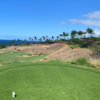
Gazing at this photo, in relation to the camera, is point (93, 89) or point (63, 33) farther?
point (63, 33)

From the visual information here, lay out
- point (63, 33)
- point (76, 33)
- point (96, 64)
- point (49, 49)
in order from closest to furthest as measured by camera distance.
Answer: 1. point (96, 64)
2. point (49, 49)
3. point (76, 33)
4. point (63, 33)

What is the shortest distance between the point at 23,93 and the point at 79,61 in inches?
311

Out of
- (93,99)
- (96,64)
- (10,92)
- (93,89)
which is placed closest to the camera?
(93,99)

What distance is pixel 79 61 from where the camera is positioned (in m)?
11.5

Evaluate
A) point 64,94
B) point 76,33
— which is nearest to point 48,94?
point 64,94

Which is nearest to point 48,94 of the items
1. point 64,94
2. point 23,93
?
point 64,94

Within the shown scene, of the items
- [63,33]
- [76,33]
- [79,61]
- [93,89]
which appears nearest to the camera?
[93,89]

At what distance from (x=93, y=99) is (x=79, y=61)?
7.34 m

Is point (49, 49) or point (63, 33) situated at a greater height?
point (63, 33)

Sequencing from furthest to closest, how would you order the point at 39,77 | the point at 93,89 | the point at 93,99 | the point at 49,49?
1. the point at 49,49
2. the point at 39,77
3. the point at 93,89
4. the point at 93,99

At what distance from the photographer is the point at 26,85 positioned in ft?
17.2

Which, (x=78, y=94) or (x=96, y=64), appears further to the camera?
(x=96, y=64)

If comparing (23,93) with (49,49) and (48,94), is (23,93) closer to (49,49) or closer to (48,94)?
(48,94)

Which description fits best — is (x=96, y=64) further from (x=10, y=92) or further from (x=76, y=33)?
(x=76, y=33)
